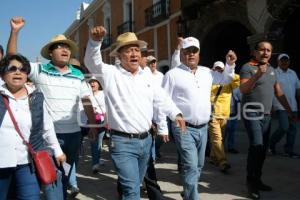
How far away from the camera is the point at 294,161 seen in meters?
7.13

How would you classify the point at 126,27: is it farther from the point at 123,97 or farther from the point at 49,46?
the point at 123,97

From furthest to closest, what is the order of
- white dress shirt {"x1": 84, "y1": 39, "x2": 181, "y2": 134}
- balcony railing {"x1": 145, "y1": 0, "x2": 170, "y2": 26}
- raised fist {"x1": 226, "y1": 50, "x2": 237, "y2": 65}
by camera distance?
1. balcony railing {"x1": 145, "y1": 0, "x2": 170, "y2": 26}
2. raised fist {"x1": 226, "y1": 50, "x2": 237, "y2": 65}
3. white dress shirt {"x1": 84, "y1": 39, "x2": 181, "y2": 134}

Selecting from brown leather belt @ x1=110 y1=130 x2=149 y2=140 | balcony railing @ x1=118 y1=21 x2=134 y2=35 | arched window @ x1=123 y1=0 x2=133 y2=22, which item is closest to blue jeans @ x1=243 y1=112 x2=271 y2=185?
brown leather belt @ x1=110 y1=130 x2=149 y2=140

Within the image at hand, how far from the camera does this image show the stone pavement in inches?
207

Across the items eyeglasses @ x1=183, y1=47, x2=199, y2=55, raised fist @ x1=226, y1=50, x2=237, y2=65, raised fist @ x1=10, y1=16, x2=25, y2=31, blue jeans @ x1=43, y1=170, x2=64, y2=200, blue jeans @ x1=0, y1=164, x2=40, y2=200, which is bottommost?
blue jeans @ x1=43, y1=170, x2=64, y2=200

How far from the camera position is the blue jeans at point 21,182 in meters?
3.23

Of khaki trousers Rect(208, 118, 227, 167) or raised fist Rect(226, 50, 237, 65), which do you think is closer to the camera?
raised fist Rect(226, 50, 237, 65)

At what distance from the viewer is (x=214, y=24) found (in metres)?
14.8

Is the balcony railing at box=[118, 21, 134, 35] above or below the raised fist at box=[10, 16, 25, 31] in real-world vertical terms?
above

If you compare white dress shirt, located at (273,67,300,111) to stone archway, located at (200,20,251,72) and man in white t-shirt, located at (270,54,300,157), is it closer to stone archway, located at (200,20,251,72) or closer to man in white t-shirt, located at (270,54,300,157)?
man in white t-shirt, located at (270,54,300,157)

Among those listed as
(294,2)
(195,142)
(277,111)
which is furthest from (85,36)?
(195,142)

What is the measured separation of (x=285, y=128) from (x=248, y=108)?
2.72m

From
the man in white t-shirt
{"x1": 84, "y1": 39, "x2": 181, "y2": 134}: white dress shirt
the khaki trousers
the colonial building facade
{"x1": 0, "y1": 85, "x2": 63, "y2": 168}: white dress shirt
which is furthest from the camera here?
the colonial building facade

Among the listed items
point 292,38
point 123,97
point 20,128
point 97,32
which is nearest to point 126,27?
point 292,38
